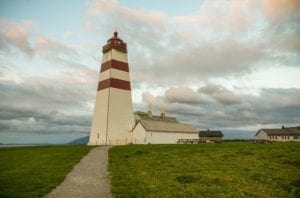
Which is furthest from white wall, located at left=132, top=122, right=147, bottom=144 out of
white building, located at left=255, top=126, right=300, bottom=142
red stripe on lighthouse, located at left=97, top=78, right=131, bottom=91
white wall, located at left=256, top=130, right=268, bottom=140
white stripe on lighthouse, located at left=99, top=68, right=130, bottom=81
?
white wall, located at left=256, top=130, right=268, bottom=140

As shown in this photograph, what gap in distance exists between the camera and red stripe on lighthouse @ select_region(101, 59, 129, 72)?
172 feet

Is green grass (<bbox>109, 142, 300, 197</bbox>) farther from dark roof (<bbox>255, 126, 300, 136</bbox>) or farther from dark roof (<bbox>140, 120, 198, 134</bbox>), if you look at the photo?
dark roof (<bbox>255, 126, 300, 136</bbox>)

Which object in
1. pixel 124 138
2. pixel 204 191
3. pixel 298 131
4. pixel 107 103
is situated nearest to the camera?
pixel 204 191

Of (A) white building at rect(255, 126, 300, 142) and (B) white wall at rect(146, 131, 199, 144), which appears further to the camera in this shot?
(A) white building at rect(255, 126, 300, 142)

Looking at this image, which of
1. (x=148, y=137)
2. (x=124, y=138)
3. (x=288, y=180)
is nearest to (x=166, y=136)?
(x=148, y=137)

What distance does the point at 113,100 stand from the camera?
51156 millimetres

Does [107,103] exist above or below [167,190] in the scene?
above

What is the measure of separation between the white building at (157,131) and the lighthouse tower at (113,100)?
225cm

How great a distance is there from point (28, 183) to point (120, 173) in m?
5.19

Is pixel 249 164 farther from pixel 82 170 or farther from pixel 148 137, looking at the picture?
pixel 148 137

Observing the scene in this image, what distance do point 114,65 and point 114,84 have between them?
132 inches

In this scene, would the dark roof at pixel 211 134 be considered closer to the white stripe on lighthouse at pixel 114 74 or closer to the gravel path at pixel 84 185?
the white stripe on lighthouse at pixel 114 74

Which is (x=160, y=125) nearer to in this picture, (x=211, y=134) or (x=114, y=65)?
(x=114, y=65)

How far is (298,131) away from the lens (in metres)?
107
